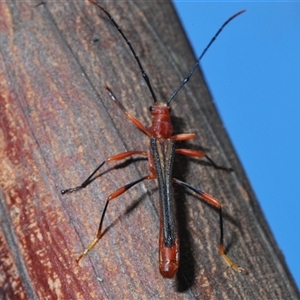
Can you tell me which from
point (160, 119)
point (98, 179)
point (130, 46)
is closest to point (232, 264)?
point (98, 179)

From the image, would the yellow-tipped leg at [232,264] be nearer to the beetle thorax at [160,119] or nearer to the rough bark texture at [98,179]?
the rough bark texture at [98,179]

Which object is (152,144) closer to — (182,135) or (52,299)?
(182,135)

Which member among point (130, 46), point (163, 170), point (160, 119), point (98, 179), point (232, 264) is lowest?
point (232, 264)

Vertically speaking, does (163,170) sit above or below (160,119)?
below

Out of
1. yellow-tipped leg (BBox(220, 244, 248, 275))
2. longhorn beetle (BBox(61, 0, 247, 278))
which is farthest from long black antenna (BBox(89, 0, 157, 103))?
yellow-tipped leg (BBox(220, 244, 248, 275))

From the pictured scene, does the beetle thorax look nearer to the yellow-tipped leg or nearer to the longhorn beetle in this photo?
the longhorn beetle

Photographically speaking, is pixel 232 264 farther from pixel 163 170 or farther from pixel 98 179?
pixel 98 179

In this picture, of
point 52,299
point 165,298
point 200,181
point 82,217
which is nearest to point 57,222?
point 82,217
